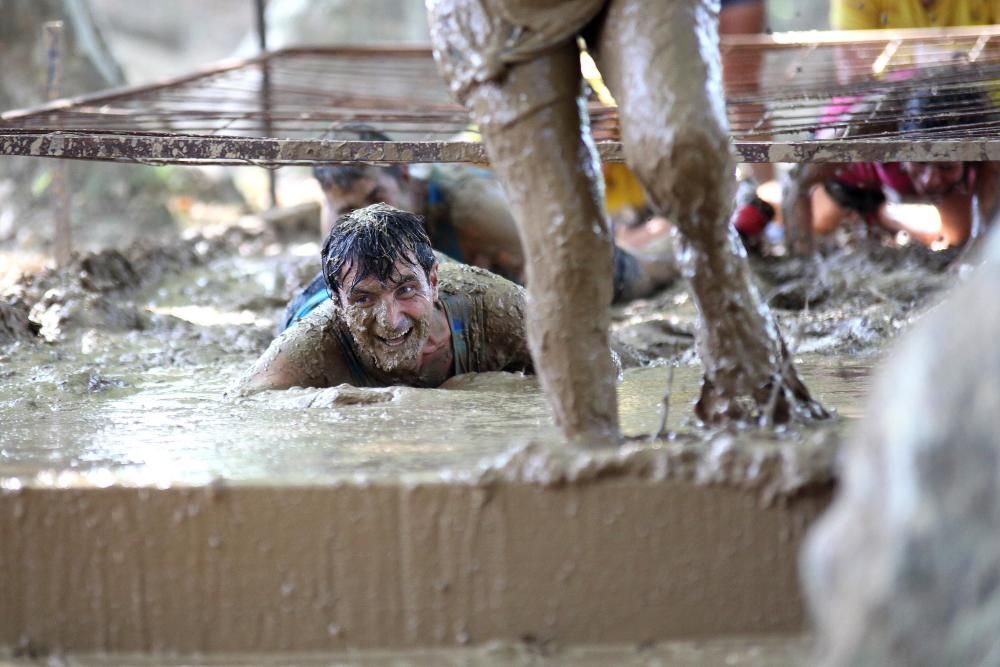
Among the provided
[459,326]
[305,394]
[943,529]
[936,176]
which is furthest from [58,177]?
[943,529]

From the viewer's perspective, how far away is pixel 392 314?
333 cm

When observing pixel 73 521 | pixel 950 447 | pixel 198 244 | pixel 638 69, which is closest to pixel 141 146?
pixel 73 521

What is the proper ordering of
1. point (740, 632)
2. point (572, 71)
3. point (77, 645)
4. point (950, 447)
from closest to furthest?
1. point (950, 447)
2. point (740, 632)
3. point (77, 645)
4. point (572, 71)

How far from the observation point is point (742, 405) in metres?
2.35

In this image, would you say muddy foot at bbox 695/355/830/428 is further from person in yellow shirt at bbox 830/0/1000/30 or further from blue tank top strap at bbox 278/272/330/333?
person in yellow shirt at bbox 830/0/1000/30

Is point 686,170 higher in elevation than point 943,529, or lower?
higher

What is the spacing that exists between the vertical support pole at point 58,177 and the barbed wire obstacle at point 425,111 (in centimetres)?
32

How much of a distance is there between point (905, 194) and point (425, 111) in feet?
7.03

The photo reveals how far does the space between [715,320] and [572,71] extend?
54cm

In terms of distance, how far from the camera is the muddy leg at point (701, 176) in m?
2.12

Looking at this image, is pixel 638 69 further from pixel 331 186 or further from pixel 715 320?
pixel 331 186

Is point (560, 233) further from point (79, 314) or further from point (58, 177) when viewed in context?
point (58, 177)

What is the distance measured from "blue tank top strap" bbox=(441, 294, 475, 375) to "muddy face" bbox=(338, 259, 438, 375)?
0.52ft

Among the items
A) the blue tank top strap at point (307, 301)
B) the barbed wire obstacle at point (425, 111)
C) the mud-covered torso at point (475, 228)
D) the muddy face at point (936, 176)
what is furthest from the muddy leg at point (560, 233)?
the muddy face at point (936, 176)
